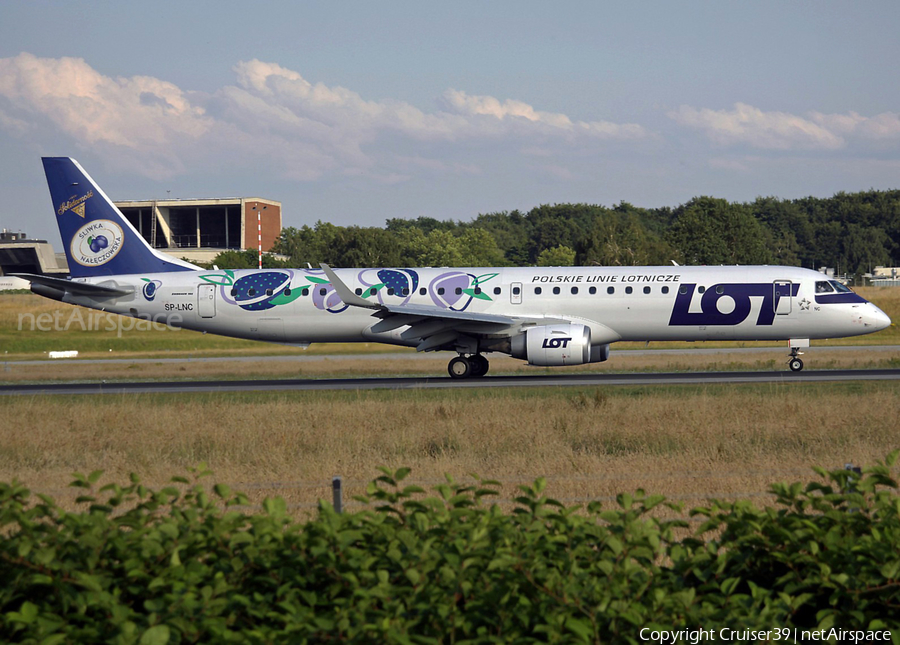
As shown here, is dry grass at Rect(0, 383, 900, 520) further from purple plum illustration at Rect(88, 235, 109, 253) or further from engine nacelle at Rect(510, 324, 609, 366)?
purple plum illustration at Rect(88, 235, 109, 253)

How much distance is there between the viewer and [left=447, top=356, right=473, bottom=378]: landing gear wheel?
33094 millimetres

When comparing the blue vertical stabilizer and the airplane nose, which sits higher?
the blue vertical stabilizer

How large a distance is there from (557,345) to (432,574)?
985 inches

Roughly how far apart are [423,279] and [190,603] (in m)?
28.9

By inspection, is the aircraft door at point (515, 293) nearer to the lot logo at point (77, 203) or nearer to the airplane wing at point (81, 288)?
the airplane wing at point (81, 288)

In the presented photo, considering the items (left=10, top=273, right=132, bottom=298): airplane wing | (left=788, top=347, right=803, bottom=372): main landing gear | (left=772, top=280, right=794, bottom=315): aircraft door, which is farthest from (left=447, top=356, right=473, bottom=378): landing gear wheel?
(left=10, top=273, right=132, bottom=298): airplane wing

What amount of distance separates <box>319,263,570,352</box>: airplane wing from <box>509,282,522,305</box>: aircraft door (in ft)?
1.95

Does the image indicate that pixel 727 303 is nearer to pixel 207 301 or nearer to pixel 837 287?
pixel 837 287

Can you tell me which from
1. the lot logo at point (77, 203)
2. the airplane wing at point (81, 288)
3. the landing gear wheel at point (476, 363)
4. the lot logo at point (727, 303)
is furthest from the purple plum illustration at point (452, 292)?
the lot logo at point (77, 203)

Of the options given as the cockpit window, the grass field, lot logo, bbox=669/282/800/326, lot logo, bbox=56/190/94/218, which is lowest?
the grass field

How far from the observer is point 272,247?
120m

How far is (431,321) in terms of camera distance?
3191 centimetres

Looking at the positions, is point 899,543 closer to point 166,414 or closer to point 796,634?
point 796,634

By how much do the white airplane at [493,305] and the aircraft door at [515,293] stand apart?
0.04 metres
